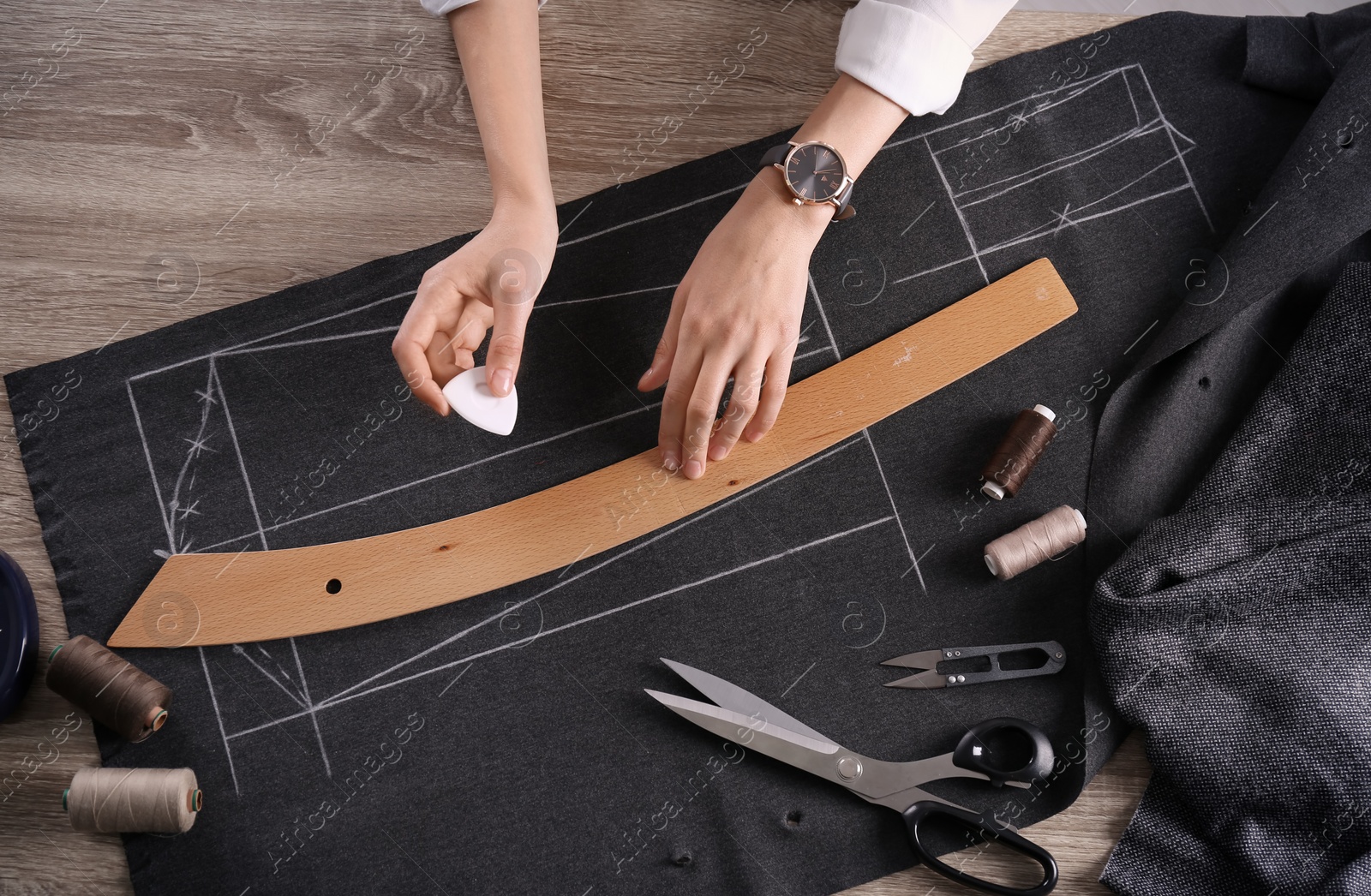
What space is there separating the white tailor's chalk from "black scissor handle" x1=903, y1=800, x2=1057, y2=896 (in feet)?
2.72

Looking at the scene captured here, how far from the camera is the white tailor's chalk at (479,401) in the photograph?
1.17 meters

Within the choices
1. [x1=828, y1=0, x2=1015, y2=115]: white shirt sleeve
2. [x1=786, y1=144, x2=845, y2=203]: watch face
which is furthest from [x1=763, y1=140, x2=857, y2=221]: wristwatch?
[x1=828, y1=0, x2=1015, y2=115]: white shirt sleeve

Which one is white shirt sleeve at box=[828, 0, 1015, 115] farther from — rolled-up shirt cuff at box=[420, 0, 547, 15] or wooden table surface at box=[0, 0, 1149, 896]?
rolled-up shirt cuff at box=[420, 0, 547, 15]

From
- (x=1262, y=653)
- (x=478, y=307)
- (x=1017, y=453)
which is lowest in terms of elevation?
(x=1262, y=653)

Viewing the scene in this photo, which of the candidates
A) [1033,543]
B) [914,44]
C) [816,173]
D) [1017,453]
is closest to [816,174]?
[816,173]

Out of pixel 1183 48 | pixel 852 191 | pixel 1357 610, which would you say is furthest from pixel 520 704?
pixel 1183 48

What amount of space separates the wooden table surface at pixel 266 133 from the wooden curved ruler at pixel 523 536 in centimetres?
30

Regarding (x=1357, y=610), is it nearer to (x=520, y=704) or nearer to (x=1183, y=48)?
(x=1183, y=48)

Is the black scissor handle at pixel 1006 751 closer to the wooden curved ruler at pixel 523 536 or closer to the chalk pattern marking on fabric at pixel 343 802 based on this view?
the wooden curved ruler at pixel 523 536

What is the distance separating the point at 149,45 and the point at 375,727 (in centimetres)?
121

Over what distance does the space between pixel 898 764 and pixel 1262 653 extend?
1.88 ft

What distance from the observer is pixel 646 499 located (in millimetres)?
1276

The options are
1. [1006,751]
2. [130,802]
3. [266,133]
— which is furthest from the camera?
[266,133]

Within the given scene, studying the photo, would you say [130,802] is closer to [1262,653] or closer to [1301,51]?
[1262,653]
